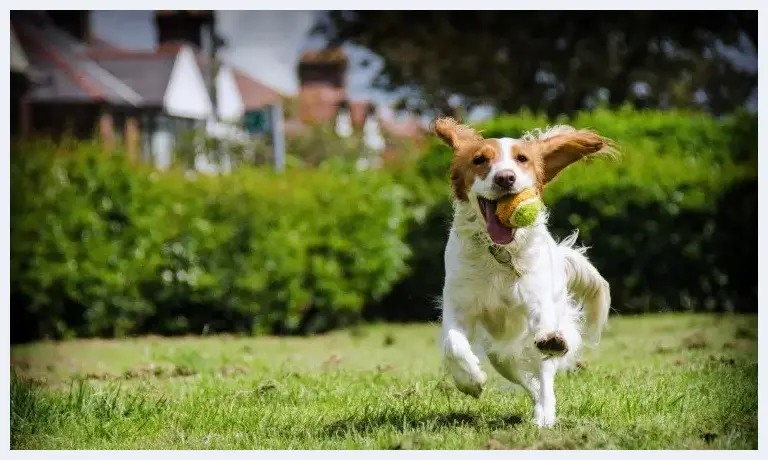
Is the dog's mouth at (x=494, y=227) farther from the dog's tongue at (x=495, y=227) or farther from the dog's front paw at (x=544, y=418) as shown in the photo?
the dog's front paw at (x=544, y=418)

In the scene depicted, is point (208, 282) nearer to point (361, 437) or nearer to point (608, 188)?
point (608, 188)

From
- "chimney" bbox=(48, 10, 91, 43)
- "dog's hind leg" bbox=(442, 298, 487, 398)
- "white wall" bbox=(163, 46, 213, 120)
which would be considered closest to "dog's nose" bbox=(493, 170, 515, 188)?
"dog's hind leg" bbox=(442, 298, 487, 398)

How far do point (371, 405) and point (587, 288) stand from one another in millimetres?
1057

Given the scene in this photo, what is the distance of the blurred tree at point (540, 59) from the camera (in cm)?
1027

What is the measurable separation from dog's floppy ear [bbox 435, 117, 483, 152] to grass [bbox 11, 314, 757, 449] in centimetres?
110

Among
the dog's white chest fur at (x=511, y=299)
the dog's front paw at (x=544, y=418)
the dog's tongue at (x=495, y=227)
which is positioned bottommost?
the dog's front paw at (x=544, y=418)

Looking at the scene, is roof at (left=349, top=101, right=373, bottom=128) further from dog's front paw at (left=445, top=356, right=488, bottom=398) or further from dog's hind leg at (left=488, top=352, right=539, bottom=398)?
dog's front paw at (left=445, top=356, right=488, bottom=398)

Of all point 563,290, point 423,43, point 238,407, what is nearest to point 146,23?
point 238,407

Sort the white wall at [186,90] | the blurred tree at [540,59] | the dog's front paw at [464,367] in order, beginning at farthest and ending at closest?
the blurred tree at [540,59], the white wall at [186,90], the dog's front paw at [464,367]

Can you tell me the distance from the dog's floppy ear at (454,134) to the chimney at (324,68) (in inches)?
182

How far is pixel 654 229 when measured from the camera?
9102 mm

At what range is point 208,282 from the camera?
848cm

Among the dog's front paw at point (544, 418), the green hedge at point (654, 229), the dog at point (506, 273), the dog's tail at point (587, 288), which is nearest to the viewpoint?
the dog at point (506, 273)

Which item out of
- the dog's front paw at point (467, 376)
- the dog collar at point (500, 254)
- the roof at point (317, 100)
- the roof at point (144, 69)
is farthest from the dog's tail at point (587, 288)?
the roof at point (317, 100)
